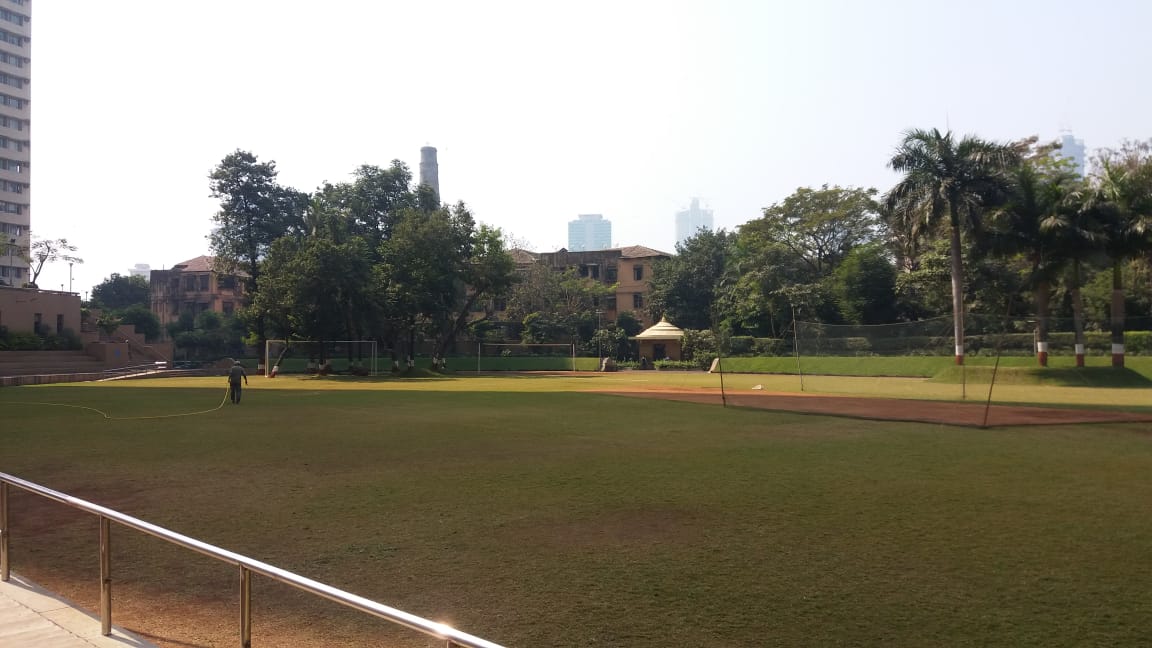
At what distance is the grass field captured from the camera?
5.94m

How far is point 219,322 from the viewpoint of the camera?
80125mm

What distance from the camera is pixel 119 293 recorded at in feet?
331

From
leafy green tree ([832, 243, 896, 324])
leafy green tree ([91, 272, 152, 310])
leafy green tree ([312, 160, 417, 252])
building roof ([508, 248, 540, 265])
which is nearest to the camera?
leafy green tree ([832, 243, 896, 324])

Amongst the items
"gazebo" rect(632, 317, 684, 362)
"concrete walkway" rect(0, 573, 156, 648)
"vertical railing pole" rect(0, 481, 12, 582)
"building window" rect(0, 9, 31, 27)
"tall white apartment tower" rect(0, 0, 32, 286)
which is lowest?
"concrete walkway" rect(0, 573, 156, 648)

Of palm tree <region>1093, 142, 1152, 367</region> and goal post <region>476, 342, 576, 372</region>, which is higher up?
palm tree <region>1093, 142, 1152, 367</region>

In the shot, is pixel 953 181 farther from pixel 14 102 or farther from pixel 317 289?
pixel 14 102

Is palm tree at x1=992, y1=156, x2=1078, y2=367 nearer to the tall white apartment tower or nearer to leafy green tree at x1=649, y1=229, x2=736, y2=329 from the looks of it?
leafy green tree at x1=649, y1=229, x2=736, y2=329

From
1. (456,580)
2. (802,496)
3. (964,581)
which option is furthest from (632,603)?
(802,496)

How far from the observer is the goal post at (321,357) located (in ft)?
183

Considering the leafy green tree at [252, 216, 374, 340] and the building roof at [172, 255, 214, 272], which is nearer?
the leafy green tree at [252, 216, 374, 340]

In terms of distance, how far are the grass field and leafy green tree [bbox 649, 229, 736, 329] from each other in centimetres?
5865

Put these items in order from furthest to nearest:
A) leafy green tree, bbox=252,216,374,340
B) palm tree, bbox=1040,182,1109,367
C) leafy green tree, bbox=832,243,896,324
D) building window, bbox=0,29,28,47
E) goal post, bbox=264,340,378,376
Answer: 1. building window, bbox=0,29,28,47
2. leafy green tree, bbox=832,243,896,324
3. goal post, bbox=264,340,378,376
4. leafy green tree, bbox=252,216,374,340
5. palm tree, bbox=1040,182,1109,367

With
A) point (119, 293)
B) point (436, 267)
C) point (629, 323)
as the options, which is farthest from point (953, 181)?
point (119, 293)

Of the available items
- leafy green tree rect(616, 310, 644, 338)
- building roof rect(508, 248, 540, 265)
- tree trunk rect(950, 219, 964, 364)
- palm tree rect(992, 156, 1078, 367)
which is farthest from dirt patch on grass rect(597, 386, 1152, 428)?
building roof rect(508, 248, 540, 265)
